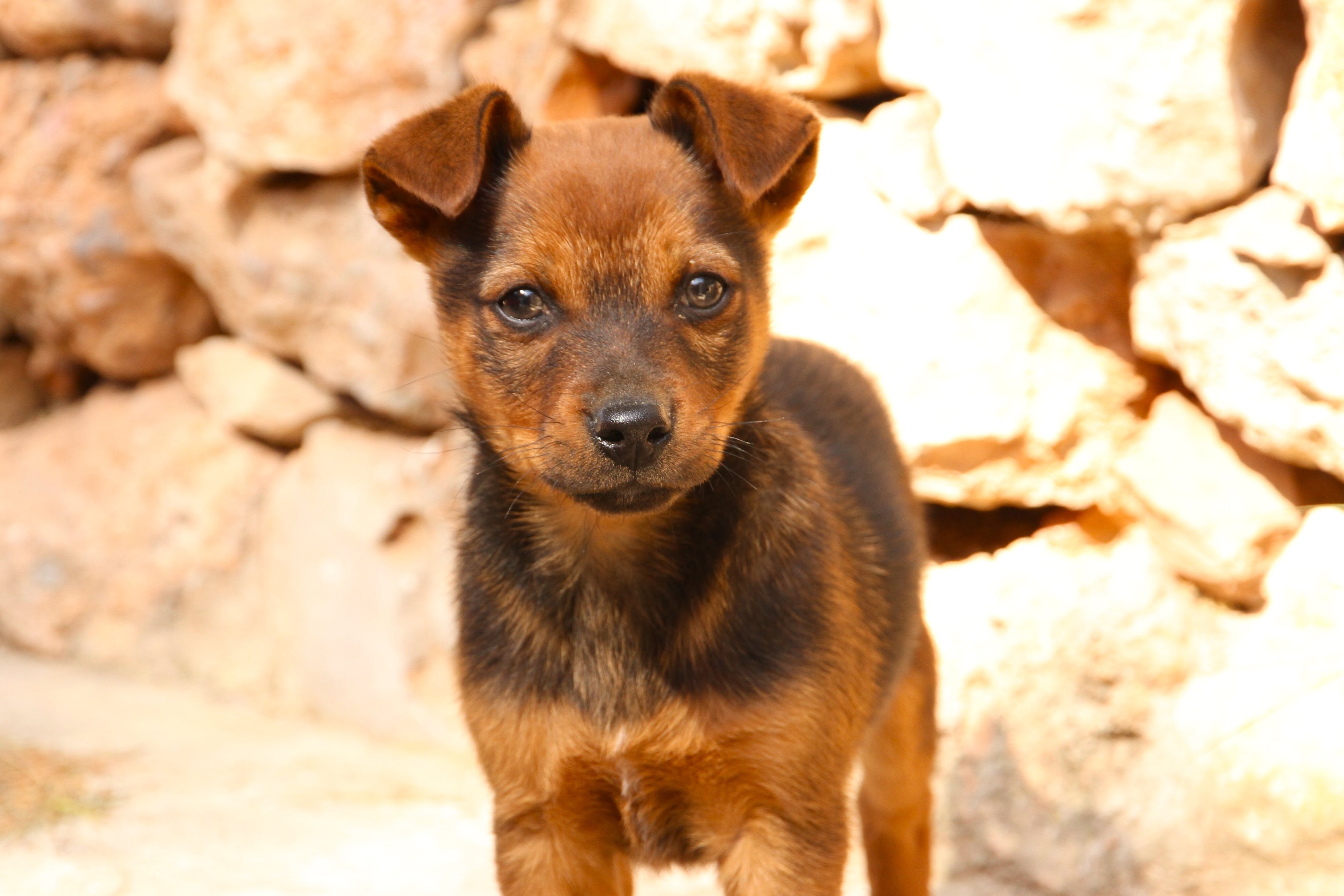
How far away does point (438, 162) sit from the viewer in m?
3.08

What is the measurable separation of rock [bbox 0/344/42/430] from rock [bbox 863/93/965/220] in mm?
5044

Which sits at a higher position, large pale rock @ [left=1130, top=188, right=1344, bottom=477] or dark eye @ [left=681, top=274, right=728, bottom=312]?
dark eye @ [left=681, top=274, right=728, bottom=312]

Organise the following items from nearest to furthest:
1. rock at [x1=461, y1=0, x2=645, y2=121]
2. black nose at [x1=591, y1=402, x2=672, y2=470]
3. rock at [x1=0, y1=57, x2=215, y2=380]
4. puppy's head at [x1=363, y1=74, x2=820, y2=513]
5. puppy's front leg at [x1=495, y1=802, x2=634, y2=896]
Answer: black nose at [x1=591, y1=402, x2=672, y2=470] → puppy's head at [x1=363, y1=74, x2=820, y2=513] → puppy's front leg at [x1=495, y1=802, x2=634, y2=896] → rock at [x1=461, y1=0, x2=645, y2=121] → rock at [x1=0, y1=57, x2=215, y2=380]

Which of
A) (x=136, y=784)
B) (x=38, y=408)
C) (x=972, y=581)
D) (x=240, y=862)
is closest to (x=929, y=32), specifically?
(x=972, y=581)

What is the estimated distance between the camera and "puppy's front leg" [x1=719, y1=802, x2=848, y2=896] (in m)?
3.17

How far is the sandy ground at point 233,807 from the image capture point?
488 cm

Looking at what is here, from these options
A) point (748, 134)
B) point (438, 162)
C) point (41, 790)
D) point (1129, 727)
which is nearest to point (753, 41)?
point (748, 134)

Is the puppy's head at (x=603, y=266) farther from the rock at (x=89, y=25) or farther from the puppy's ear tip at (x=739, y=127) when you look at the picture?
the rock at (x=89, y=25)

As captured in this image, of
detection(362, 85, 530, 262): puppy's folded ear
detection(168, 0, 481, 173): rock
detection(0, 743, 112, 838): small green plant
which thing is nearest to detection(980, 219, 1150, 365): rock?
detection(362, 85, 530, 262): puppy's folded ear

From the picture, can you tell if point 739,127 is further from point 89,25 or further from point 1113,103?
point 89,25

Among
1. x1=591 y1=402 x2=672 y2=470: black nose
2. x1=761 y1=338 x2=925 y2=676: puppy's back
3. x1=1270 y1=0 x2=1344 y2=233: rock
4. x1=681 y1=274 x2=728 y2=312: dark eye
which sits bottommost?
x1=761 y1=338 x2=925 y2=676: puppy's back

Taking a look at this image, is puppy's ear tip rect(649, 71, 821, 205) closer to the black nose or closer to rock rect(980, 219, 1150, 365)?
the black nose

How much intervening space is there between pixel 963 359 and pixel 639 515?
2.13 m

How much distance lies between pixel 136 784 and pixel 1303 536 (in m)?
4.34
